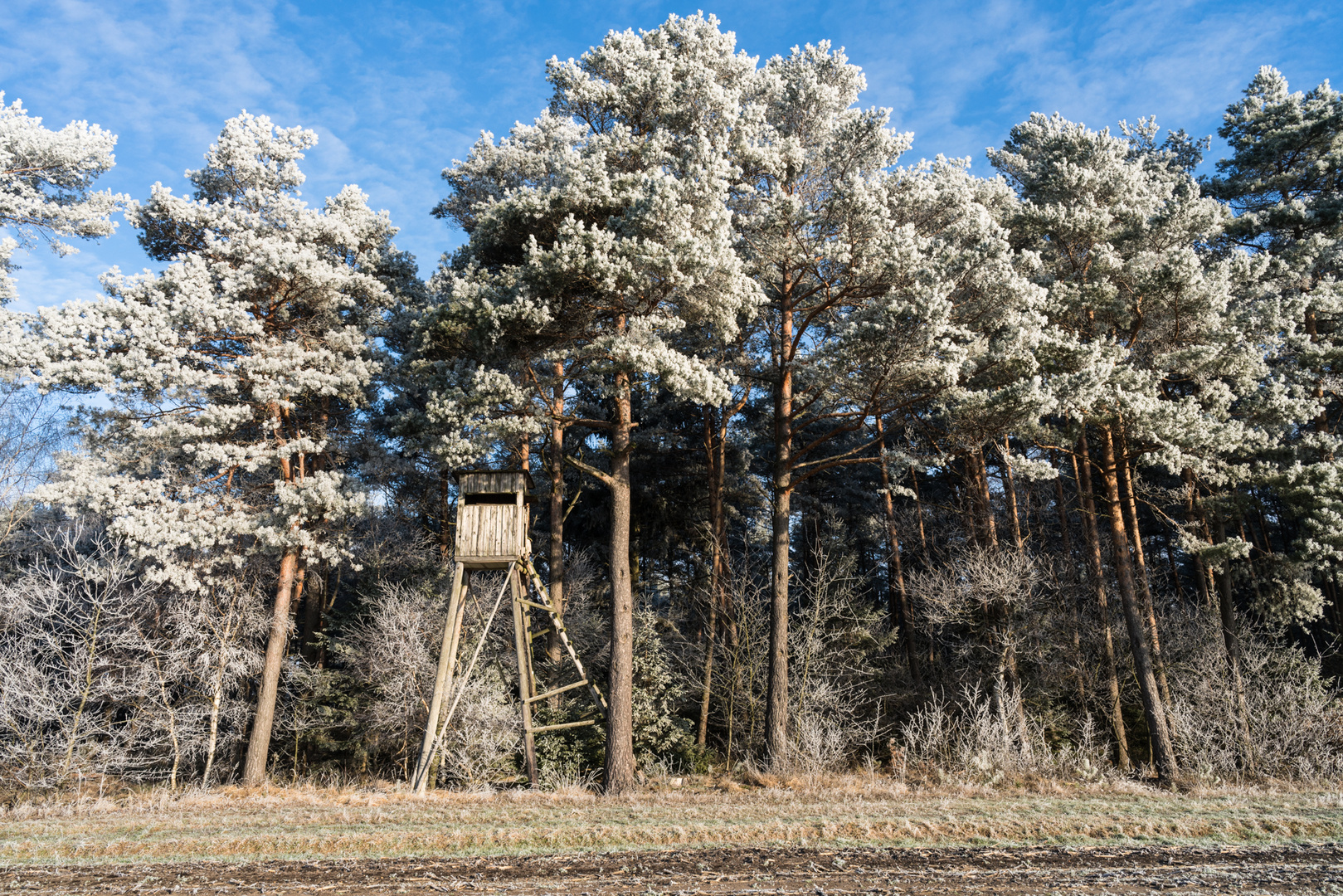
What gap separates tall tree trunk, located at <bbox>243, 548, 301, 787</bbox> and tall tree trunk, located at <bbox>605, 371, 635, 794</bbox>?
23.6ft

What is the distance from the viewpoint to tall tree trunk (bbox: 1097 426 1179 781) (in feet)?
42.1

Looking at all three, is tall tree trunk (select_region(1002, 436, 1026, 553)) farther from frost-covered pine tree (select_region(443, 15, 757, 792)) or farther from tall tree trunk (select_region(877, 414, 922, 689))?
frost-covered pine tree (select_region(443, 15, 757, 792))

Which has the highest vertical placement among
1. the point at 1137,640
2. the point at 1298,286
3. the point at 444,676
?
the point at 1298,286

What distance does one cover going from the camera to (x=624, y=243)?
11.0 meters

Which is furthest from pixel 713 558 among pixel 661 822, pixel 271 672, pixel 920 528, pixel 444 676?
pixel 271 672

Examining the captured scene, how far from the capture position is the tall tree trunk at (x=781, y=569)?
42.7ft

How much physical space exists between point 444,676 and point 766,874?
278 inches

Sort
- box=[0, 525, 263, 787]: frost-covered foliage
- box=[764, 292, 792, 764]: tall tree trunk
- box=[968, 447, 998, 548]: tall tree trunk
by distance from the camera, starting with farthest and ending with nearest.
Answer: box=[968, 447, 998, 548]: tall tree trunk → box=[0, 525, 263, 787]: frost-covered foliage → box=[764, 292, 792, 764]: tall tree trunk

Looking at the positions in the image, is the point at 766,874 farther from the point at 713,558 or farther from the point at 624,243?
the point at 713,558

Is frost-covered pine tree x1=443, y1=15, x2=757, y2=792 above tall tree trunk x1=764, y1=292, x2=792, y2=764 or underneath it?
above

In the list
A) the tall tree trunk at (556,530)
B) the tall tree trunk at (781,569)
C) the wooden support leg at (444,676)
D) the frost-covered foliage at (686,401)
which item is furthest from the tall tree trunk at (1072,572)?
the wooden support leg at (444,676)

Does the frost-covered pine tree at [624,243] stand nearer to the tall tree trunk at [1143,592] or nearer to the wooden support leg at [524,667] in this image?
the wooden support leg at [524,667]

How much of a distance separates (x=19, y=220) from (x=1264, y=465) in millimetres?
25133

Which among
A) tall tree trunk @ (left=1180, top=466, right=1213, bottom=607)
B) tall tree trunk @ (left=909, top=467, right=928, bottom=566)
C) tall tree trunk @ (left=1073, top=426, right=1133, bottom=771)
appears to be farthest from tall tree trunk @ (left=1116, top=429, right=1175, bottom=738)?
tall tree trunk @ (left=909, top=467, right=928, bottom=566)
